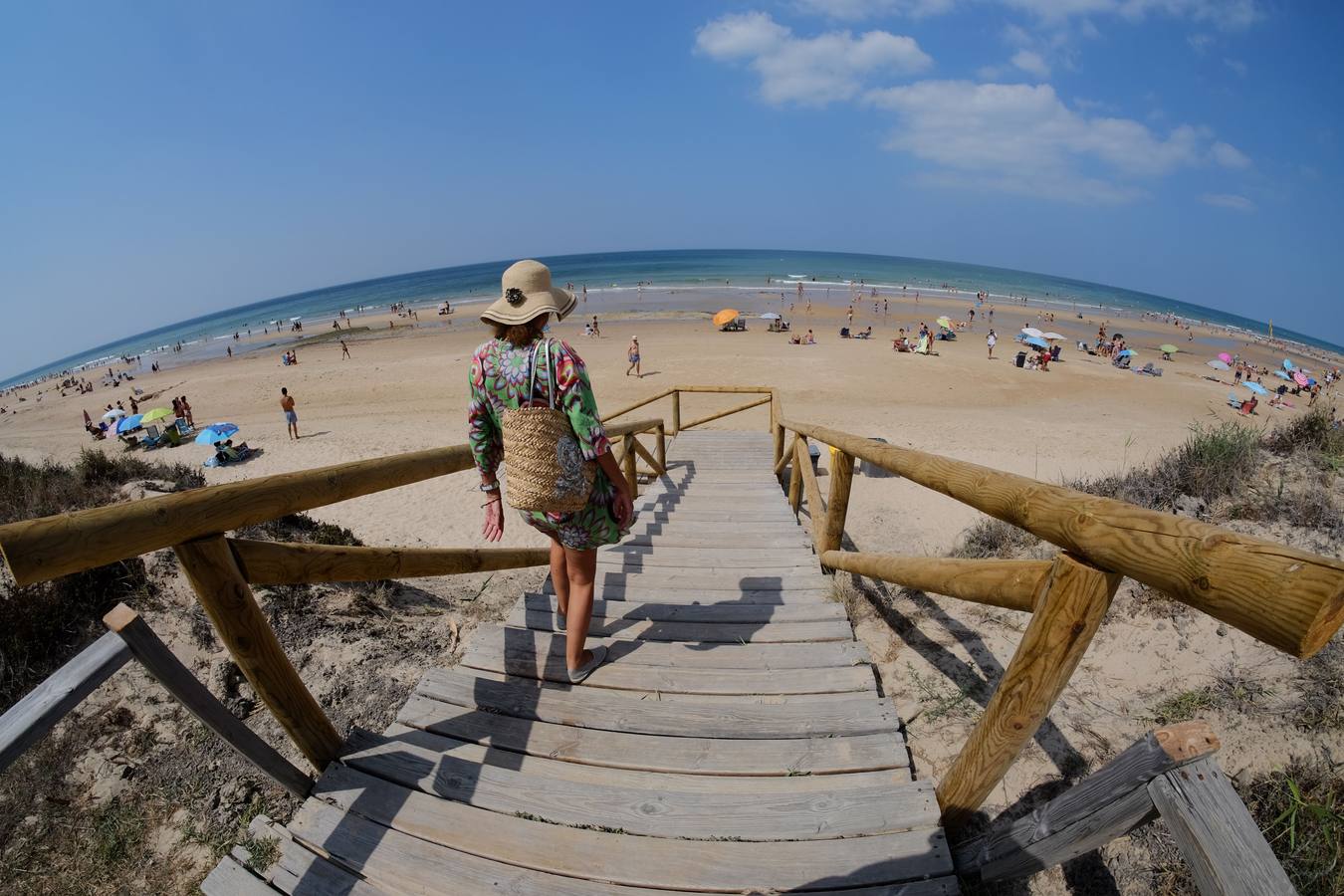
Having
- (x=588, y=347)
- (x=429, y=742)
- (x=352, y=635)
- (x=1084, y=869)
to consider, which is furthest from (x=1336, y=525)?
(x=588, y=347)

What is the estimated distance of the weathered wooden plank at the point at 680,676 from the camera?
2.50m

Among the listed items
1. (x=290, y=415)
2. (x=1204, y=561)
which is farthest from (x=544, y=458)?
(x=290, y=415)

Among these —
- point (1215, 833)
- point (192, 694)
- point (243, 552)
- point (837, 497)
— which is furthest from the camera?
point (837, 497)

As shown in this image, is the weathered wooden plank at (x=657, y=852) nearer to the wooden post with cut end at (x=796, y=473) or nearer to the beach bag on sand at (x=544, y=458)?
the beach bag on sand at (x=544, y=458)

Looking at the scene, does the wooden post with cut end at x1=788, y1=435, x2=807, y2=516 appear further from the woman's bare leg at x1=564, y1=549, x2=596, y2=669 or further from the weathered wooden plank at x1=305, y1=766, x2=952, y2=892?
the weathered wooden plank at x1=305, y1=766, x2=952, y2=892

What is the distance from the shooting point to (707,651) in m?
2.81

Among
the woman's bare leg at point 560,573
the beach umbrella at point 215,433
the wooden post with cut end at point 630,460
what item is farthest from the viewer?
the beach umbrella at point 215,433

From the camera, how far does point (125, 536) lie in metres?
1.38

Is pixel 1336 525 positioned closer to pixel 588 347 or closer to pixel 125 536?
pixel 125 536

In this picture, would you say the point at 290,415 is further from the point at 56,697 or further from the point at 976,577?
the point at 976,577

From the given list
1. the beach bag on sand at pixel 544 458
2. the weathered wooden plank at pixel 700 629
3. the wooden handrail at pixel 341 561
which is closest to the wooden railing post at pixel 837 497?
the weathered wooden plank at pixel 700 629

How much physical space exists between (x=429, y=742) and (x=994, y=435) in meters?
13.8

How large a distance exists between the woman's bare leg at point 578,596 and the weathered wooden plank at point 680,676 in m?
0.19

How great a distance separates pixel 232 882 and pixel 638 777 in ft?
4.13
